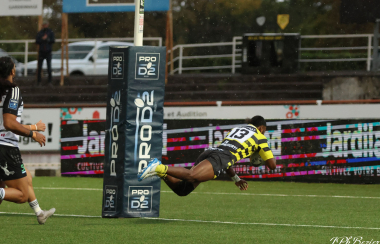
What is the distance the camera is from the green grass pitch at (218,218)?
8250 mm

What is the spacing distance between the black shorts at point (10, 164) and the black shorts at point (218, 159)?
2.55m

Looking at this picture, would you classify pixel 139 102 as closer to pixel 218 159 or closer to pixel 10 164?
pixel 218 159

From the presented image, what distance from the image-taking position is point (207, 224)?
31.1ft

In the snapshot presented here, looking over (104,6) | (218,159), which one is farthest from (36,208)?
(104,6)

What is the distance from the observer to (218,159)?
30.6ft

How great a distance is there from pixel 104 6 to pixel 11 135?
11.3 meters

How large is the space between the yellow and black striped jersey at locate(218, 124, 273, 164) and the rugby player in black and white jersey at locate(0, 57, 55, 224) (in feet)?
8.73

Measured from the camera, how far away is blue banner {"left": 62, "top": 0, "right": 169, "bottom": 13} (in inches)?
743

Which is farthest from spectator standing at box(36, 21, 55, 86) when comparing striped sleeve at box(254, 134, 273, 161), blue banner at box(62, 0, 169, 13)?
striped sleeve at box(254, 134, 273, 161)

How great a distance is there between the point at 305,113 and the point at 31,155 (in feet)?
28.5

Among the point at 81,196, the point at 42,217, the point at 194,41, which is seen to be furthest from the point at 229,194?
the point at 194,41

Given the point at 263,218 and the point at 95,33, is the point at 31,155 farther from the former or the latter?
the point at 95,33

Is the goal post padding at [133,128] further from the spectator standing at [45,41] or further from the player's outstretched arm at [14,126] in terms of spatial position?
the spectator standing at [45,41]

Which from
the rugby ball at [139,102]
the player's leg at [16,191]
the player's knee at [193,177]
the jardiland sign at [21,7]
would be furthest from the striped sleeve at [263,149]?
the jardiland sign at [21,7]
